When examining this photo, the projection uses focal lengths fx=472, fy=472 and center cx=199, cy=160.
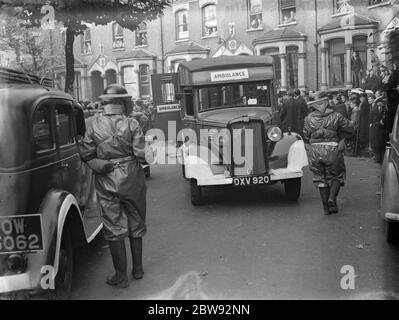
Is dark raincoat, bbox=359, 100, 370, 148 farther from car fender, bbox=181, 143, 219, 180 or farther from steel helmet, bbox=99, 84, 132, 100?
steel helmet, bbox=99, 84, 132, 100

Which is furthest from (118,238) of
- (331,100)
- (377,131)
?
(377,131)

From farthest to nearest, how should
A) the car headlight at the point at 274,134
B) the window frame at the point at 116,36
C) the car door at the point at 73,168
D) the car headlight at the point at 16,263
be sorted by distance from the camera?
the car headlight at the point at 274,134, the window frame at the point at 116,36, the car door at the point at 73,168, the car headlight at the point at 16,263

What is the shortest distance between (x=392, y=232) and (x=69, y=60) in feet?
9.88

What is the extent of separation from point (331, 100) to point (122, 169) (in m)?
2.73

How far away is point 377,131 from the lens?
762cm

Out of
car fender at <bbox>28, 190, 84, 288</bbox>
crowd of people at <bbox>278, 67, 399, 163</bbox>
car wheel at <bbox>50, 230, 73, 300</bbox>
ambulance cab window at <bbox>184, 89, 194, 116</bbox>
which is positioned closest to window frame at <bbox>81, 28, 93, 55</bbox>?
car fender at <bbox>28, 190, 84, 288</bbox>

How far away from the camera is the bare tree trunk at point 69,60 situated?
369cm

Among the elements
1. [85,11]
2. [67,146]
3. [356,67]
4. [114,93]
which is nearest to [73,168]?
[67,146]

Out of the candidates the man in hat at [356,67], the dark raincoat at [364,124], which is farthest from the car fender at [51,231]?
the dark raincoat at [364,124]

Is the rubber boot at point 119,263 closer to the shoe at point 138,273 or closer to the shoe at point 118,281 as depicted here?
the shoe at point 118,281

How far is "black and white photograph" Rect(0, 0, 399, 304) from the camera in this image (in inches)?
110

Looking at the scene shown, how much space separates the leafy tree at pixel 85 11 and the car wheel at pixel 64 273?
4.95ft

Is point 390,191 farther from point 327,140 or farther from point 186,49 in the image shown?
point 186,49
